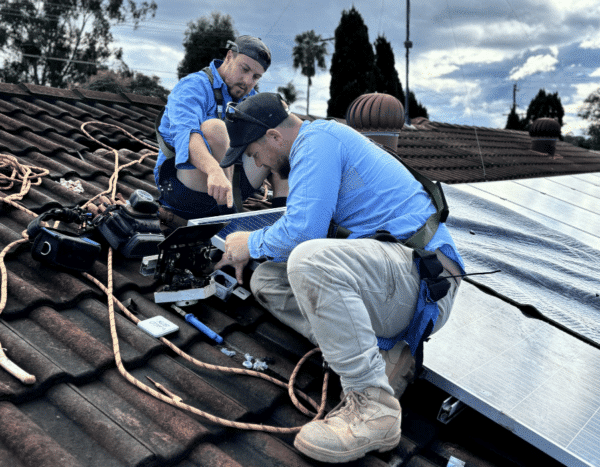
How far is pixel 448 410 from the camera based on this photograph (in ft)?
6.28

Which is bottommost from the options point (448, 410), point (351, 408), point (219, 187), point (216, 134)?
point (448, 410)

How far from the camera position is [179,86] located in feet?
10.1

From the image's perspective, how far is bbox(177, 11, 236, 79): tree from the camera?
108 feet

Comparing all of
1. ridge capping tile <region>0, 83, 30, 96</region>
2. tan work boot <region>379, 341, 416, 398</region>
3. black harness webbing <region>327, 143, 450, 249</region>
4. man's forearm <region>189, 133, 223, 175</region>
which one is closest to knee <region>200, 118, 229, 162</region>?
man's forearm <region>189, 133, 223, 175</region>

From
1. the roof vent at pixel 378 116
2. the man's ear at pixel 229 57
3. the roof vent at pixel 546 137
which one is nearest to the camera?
the man's ear at pixel 229 57

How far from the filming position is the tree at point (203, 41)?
3278cm

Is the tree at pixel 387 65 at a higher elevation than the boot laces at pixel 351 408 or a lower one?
higher

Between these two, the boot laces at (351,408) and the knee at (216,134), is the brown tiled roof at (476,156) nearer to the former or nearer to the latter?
the knee at (216,134)

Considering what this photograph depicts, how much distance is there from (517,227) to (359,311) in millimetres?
3093

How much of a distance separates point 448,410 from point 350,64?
31.1 meters

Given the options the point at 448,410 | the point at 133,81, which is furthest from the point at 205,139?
the point at 133,81

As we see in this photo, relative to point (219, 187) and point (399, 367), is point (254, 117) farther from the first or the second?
point (399, 367)

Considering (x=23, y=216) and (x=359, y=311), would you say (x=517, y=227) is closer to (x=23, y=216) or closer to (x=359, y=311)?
(x=359, y=311)

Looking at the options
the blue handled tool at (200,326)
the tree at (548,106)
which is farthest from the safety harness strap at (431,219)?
the tree at (548,106)
